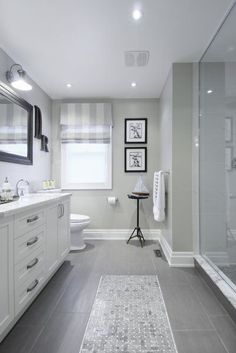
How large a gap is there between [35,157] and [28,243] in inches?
66.6

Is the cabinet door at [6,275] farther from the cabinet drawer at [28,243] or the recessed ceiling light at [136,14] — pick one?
the recessed ceiling light at [136,14]

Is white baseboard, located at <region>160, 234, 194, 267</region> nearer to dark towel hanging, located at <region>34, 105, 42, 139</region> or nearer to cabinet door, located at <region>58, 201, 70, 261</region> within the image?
cabinet door, located at <region>58, 201, 70, 261</region>

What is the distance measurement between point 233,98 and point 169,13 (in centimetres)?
92

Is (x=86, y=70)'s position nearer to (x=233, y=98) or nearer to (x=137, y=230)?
(x=233, y=98)

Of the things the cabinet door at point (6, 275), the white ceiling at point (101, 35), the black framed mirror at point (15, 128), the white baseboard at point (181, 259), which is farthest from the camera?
the white baseboard at point (181, 259)

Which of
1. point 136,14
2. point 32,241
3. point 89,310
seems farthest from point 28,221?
point 136,14

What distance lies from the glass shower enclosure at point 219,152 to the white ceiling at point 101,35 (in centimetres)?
20

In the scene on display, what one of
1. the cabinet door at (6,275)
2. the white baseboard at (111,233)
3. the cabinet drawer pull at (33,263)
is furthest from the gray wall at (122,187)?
the cabinet door at (6,275)

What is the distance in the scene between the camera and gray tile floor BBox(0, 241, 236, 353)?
4.51 ft

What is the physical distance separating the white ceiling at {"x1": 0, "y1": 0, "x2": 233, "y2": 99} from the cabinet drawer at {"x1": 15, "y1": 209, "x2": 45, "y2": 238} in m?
1.60

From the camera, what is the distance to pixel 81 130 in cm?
361

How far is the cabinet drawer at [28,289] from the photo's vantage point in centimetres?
147

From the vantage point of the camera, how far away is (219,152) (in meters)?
2.28

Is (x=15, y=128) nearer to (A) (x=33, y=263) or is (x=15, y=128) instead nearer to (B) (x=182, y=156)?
(A) (x=33, y=263)
